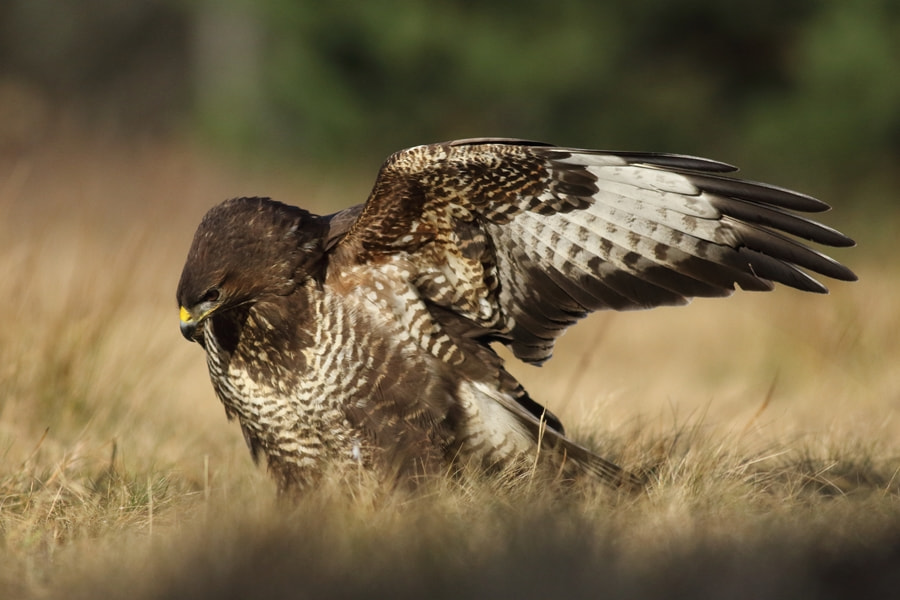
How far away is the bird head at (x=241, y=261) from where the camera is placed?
378cm

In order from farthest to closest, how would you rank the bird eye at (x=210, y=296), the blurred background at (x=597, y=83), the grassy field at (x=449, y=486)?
the blurred background at (x=597, y=83)
the bird eye at (x=210, y=296)
the grassy field at (x=449, y=486)

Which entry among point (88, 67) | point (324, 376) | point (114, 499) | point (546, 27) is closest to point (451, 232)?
point (324, 376)

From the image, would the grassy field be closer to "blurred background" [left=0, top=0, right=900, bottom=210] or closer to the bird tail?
the bird tail

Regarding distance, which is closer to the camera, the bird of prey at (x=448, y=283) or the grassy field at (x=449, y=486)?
the grassy field at (x=449, y=486)

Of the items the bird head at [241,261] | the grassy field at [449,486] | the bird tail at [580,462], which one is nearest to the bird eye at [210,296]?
the bird head at [241,261]

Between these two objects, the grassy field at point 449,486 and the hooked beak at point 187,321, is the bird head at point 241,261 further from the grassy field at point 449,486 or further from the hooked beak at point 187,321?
the grassy field at point 449,486

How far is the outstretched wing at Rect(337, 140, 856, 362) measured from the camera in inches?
143

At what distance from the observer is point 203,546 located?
284 cm

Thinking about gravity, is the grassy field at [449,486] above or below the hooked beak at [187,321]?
below

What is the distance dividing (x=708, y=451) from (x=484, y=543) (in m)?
1.27

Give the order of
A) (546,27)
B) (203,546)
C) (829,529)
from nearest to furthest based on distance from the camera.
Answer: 1. (203,546)
2. (829,529)
3. (546,27)

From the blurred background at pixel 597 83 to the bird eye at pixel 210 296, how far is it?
761cm

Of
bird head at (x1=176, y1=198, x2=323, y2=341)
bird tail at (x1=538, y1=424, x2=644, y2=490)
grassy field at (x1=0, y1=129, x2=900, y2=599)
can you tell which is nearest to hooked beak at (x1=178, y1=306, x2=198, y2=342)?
bird head at (x1=176, y1=198, x2=323, y2=341)

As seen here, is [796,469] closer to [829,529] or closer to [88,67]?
[829,529]
